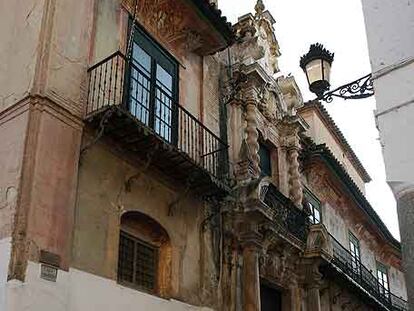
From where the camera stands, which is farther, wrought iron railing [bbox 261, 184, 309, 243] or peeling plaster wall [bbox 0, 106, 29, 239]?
wrought iron railing [bbox 261, 184, 309, 243]

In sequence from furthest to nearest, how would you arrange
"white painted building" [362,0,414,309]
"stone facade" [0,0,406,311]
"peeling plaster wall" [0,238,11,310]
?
"stone facade" [0,0,406,311] < "peeling plaster wall" [0,238,11,310] < "white painted building" [362,0,414,309]

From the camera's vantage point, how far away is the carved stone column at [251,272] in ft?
35.6

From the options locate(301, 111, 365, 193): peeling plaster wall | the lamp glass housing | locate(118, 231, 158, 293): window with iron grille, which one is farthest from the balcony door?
locate(301, 111, 365, 193): peeling plaster wall

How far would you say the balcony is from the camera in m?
8.50

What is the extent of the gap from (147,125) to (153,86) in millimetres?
1026

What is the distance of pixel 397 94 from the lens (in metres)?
4.67

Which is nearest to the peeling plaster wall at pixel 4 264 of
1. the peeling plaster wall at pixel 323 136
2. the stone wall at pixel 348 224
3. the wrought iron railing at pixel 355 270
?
the wrought iron railing at pixel 355 270

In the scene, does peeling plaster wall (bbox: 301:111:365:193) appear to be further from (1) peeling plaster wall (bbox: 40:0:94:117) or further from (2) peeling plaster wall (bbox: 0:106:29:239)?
(2) peeling plaster wall (bbox: 0:106:29:239)

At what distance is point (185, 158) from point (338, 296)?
27.3 ft

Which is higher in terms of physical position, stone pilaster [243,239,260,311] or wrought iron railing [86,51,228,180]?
wrought iron railing [86,51,228,180]

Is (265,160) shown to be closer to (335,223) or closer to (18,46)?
(335,223)

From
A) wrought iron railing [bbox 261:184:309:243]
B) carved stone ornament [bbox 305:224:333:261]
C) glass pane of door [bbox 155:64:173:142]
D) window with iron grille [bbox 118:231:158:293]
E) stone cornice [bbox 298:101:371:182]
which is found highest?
stone cornice [bbox 298:101:371:182]

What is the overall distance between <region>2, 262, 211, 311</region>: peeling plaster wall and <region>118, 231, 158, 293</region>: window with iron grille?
0.30m

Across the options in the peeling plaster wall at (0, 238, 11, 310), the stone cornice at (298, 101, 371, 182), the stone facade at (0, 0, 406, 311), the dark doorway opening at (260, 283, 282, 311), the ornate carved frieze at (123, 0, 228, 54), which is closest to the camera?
the peeling plaster wall at (0, 238, 11, 310)
